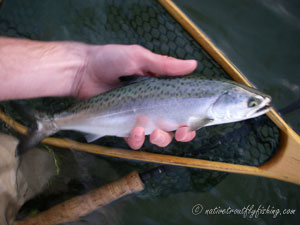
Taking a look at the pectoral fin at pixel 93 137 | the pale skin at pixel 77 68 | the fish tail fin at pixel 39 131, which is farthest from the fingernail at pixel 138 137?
A: the fish tail fin at pixel 39 131

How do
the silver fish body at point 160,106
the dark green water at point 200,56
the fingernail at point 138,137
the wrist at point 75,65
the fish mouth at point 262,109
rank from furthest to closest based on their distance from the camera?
1. the dark green water at point 200,56
2. the wrist at point 75,65
3. the fingernail at point 138,137
4. the silver fish body at point 160,106
5. the fish mouth at point 262,109

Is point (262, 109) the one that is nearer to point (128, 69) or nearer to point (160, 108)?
point (160, 108)

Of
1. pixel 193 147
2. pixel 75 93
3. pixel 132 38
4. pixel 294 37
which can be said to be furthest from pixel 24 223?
pixel 294 37

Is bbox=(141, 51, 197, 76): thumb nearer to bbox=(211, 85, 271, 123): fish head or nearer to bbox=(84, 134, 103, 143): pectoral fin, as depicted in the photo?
bbox=(211, 85, 271, 123): fish head

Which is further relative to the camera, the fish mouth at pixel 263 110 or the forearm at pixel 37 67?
the forearm at pixel 37 67

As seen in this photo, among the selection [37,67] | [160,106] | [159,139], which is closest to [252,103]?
[160,106]

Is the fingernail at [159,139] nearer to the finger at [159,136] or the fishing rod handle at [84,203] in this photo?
the finger at [159,136]

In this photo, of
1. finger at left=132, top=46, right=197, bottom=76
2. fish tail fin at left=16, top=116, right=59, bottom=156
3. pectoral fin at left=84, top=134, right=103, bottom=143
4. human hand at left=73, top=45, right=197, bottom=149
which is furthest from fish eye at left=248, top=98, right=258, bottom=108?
fish tail fin at left=16, top=116, right=59, bottom=156

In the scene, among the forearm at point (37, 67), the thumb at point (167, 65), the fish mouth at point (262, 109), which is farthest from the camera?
the forearm at point (37, 67)

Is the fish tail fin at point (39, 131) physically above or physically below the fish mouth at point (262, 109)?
below
